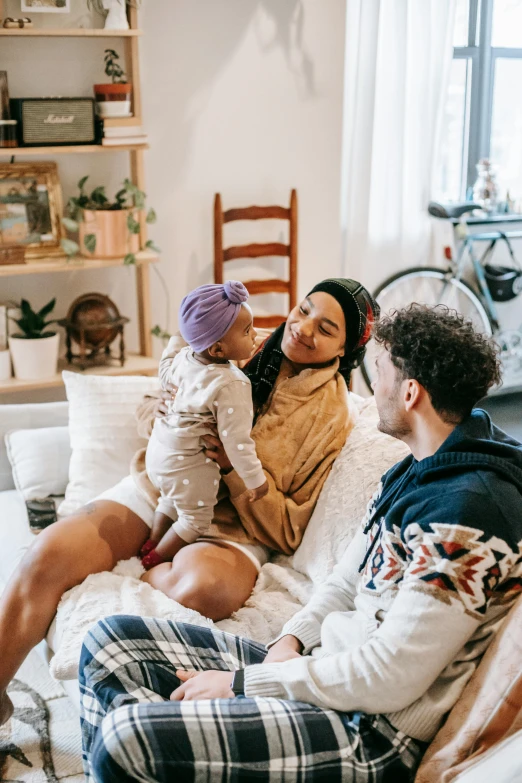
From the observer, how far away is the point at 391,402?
142cm

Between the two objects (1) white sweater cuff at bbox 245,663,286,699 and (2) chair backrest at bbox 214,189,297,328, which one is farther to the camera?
(2) chair backrest at bbox 214,189,297,328

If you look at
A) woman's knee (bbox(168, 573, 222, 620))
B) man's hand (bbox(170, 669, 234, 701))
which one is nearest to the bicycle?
woman's knee (bbox(168, 573, 222, 620))

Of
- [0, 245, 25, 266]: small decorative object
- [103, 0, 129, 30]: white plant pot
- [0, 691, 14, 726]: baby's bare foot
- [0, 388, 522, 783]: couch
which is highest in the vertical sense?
[103, 0, 129, 30]: white plant pot

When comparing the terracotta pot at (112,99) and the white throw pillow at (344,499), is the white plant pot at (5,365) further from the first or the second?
the white throw pillow at (344,499)

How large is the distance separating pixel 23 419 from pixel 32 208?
1045mm

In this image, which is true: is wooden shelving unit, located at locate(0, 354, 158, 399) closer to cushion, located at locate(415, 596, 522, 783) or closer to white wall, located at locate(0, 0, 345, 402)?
white wall, located at locate(0, 0, 345, 402)

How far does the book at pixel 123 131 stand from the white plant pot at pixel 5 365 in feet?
2.93

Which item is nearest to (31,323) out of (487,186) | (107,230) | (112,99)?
(107,230)

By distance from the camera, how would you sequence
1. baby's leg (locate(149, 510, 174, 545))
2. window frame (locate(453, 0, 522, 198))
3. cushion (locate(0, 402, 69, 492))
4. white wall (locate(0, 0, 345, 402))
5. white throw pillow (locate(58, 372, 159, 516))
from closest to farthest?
baby's leg (locate(149, 510, 174, 545)), white throw pillow (locate(58, 372, 159, 516)), cushion (locate(0, 402, 69, 492)), white wall (locate(0, 0, 345, 402)), window frame (locate(453, 0, 522, 198))

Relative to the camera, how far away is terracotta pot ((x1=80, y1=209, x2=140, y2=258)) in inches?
127

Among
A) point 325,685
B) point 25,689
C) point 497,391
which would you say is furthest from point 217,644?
point 497,391

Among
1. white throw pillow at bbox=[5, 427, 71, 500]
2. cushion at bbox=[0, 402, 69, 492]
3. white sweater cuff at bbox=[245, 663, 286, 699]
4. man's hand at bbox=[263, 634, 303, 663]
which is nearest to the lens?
white sweater cuff at bbox=[245, 663, 286, 699]

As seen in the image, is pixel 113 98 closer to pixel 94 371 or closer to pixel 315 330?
pixel 94 371

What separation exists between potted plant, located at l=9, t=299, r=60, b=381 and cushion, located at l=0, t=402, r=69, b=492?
53cm
